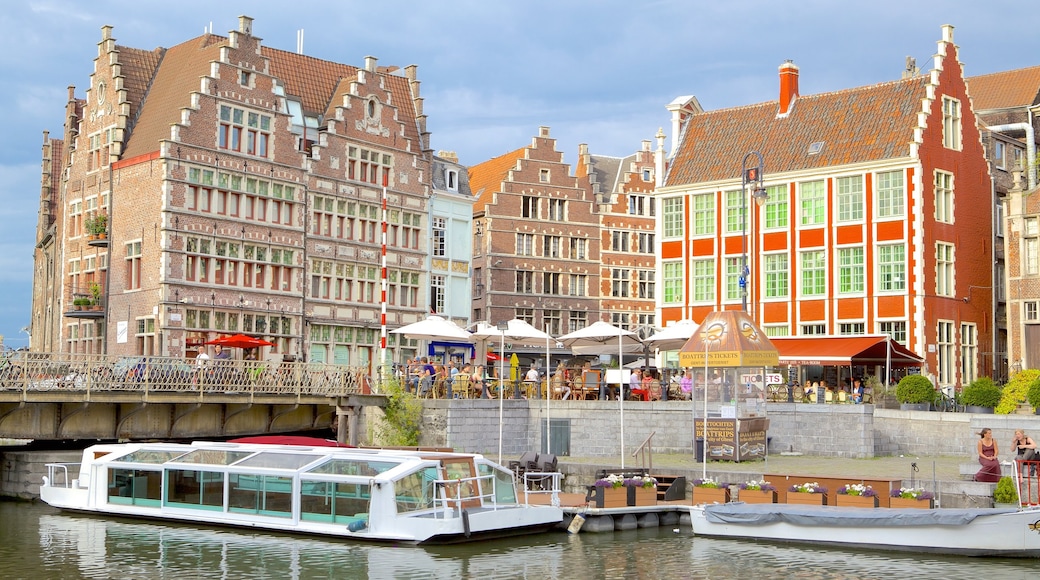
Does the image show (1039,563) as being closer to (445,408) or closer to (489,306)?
(445,408)

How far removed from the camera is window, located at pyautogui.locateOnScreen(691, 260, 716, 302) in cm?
4353

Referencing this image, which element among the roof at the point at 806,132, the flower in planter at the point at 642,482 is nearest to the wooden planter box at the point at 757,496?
the flower in planter at the point at 642,482

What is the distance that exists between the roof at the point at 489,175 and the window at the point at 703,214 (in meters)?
11.1

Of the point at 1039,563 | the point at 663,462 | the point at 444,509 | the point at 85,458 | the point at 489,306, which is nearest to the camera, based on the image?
the point at 1039,563

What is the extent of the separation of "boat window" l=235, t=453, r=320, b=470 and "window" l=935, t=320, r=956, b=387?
74.8ft

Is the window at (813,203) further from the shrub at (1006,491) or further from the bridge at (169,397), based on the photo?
the shrub at (1006,491)

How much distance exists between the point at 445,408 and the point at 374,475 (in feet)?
35.7

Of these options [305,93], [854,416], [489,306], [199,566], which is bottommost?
[199,566]

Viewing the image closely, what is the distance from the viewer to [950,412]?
31.5 metres

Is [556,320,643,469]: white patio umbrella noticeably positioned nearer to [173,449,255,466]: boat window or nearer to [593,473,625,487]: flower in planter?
[593,473,625,487]: flower in planter

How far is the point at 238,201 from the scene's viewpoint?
135ft

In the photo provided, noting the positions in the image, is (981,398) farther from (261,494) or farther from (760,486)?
(261,494)

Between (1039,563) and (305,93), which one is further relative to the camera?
(305,93)

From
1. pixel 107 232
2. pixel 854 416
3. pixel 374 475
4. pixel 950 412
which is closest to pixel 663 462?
pixel 854 416
